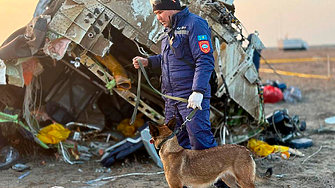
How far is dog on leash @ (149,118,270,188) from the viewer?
364 centimetres

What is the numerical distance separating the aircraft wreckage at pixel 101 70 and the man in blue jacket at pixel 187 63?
131cm

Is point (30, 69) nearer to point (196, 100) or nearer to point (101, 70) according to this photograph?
point (101, 70)

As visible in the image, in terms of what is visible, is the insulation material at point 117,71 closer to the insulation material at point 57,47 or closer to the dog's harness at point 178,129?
the insulation material at point 57,47

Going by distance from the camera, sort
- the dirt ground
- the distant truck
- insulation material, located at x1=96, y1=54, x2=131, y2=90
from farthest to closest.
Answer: the distant truck, insulation material, located at x1=96, y1=54, x2=131, y2=90, the dirt ground

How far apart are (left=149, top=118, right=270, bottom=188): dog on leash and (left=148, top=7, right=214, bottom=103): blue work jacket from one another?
482mm

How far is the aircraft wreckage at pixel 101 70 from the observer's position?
5.01m

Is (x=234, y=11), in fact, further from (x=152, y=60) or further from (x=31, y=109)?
(x=31, y=109)

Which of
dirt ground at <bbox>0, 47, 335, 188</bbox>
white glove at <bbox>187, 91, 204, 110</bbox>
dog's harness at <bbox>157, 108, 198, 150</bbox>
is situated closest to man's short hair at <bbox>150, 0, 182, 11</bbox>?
white glove at <bbox>187, 91, 204, 110</bbox>

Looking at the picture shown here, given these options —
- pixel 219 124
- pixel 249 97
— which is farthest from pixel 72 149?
pixel 249 97

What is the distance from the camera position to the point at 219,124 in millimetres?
6164

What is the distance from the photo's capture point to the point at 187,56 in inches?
152

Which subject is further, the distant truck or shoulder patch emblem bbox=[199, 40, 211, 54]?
the distant truck

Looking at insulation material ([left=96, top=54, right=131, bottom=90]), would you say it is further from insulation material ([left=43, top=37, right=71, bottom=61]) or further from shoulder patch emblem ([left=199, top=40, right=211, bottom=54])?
shoulder patch emblem ([left=199, top=40, right=211, bottom=54])

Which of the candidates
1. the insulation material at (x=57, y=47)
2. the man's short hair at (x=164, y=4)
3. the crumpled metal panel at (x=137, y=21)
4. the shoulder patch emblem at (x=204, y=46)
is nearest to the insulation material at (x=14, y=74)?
the insulation material at (x=57, y=47)
